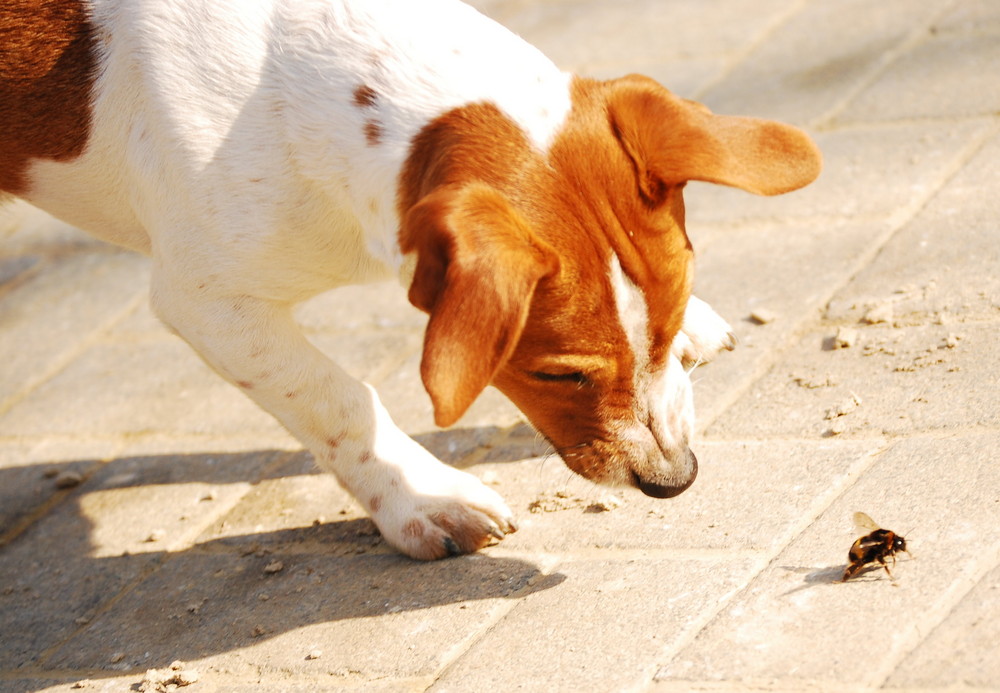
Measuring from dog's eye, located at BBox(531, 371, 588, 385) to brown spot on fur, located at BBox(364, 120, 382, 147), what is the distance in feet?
2.25

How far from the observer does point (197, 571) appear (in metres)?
3.63

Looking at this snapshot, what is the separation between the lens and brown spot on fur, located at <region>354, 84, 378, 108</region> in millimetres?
3059

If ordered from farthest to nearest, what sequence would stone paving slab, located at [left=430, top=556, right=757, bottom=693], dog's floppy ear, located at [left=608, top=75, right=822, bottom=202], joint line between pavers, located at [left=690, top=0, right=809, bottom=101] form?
joint line between pavers, located at [left=690, top=0, right=809, bottom=101], dog's floppy ear, located at [left=608, top=75, right=822, bottom=202], stone paving slab, located at [left=430, top=556, right=757, bottom=693]

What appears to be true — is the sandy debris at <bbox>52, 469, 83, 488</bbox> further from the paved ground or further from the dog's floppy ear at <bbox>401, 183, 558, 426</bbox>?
the dog's floppy ear at <bbox>401, 183, 558, 426</bbox>

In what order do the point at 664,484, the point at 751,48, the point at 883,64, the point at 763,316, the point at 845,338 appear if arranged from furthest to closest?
the point at 751,48 → the point at 883,64 → the point at 763,316 → the point at 845,338 → the point at 664,484

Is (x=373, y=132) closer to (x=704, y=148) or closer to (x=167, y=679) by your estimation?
(x=704, y=148)

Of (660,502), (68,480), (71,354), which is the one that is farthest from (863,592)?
(71,354)

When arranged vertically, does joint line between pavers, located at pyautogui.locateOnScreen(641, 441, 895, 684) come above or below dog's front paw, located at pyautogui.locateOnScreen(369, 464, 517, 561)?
above

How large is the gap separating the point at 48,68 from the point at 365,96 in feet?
3.36

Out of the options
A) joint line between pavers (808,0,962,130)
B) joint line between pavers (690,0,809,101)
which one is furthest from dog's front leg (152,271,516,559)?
joint line between pavers (690,0,809,101)

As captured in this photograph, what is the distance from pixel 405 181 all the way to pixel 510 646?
3.66 ft

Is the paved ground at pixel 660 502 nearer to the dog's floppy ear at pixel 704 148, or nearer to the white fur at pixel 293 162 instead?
the white fur at pixel 293 162

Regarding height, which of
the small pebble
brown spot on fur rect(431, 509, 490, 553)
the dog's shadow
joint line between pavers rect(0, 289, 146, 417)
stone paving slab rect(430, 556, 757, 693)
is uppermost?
the small pebble

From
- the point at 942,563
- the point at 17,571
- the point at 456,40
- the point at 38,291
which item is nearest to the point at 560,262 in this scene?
the point at 456,40
